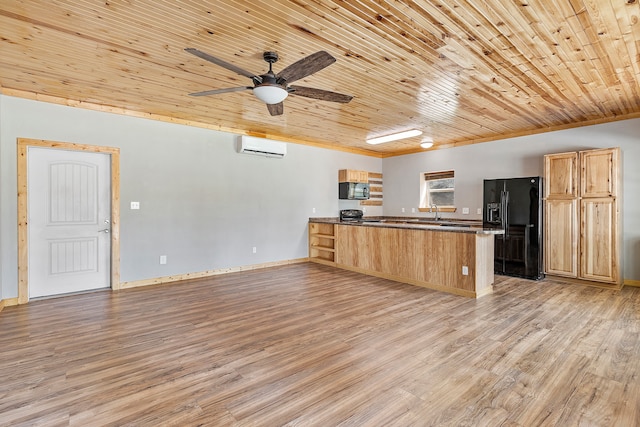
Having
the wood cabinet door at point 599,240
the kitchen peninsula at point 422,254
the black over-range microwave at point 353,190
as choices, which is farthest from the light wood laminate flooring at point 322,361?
the black over-range microwave at point 353,190

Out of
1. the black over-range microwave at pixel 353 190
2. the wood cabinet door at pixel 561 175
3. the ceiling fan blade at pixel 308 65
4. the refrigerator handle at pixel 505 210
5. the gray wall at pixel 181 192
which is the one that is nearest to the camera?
the ceiling fan blade at pixel 308 65

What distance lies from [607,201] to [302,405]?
5.23 metres

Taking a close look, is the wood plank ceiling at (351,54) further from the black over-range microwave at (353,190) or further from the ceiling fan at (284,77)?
the black over-range microwave at (353,190)

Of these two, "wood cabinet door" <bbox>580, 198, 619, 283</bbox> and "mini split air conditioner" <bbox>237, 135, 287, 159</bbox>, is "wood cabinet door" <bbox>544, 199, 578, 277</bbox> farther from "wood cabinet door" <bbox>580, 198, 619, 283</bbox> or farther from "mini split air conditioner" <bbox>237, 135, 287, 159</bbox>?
"mini split air conditioner" <bbox>237, 135, 287, 159</bbox>

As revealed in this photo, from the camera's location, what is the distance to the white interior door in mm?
4090

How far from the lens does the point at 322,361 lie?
2445mm

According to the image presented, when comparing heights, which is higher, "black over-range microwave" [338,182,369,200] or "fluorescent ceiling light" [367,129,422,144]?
"fluorescent ceiling light" [367,129,422,144]

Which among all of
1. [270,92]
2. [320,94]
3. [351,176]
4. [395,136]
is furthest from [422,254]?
[270,92]

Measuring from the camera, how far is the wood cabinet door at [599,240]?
15.1 feet

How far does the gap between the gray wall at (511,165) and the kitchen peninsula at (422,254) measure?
107 cm

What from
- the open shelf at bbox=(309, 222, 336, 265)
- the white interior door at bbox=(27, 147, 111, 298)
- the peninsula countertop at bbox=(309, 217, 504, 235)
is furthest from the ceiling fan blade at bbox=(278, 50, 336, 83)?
the open shelf at bbox=(309, 222, 336, 265)

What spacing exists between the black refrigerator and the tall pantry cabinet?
0.21m

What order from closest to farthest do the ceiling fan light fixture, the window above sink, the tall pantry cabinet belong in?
the ceiling fan light fixture
the tall pantry cabinet
the window above sink

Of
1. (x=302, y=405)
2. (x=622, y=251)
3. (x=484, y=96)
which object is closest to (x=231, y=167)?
(x=484, y=96)
